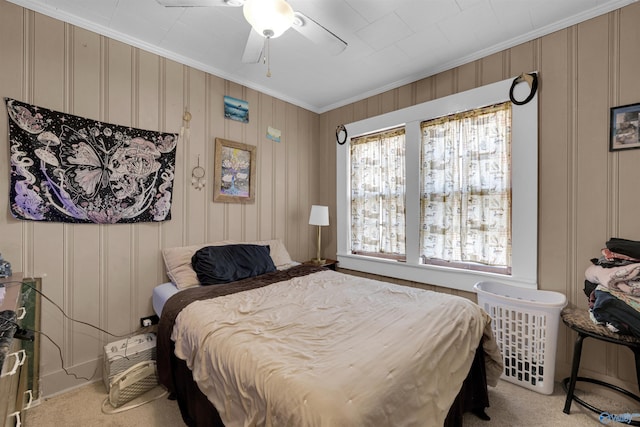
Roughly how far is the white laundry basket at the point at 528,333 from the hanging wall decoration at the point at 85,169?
2827 mm

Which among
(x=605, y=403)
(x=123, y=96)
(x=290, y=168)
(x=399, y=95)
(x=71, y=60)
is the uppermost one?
(x=399, y=95)

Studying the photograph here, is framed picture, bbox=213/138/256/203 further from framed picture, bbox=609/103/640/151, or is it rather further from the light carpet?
framed picture, bbox=609/103/640/151

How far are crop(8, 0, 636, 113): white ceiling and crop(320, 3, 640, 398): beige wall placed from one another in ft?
0.53

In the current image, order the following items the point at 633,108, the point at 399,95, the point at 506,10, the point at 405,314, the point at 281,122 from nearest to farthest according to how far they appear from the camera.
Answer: the point at 405,314 < the point at 633,108 < the point at 506,10 < the point at 399,95 < the point at 281,122

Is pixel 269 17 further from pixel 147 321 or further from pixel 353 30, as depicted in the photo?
pixel 147 321

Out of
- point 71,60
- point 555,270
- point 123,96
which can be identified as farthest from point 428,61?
point 71,60

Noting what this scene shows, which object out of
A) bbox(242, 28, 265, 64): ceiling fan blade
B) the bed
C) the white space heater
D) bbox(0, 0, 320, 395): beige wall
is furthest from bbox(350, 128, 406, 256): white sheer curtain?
the white space heater

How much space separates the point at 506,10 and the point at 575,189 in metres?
1.38

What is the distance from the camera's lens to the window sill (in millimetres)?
2326

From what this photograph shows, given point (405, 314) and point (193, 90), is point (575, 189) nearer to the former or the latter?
point (405, 314)

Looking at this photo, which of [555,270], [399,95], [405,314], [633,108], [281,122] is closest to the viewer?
[405,314]

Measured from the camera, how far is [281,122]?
334cm

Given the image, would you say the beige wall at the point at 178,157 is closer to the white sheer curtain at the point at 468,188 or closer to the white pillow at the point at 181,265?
the white pillow at the point at 181,265

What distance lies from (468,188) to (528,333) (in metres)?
1.23
